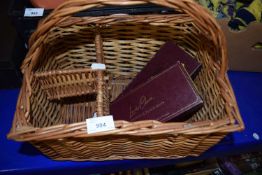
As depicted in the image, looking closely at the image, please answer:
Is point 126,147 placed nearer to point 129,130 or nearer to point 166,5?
point 129,130

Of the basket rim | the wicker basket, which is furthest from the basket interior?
the basket rim

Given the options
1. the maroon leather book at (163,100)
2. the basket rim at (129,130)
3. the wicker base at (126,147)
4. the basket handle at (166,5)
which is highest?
the basket handle at (166,5)

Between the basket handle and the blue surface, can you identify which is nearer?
the basket handle

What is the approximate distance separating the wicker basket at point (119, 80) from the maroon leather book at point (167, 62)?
0.10 ft

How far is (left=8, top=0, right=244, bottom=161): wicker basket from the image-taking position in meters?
0.48

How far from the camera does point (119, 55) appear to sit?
78 cm

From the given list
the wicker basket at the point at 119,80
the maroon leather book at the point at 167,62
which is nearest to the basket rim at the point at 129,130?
the wicker basket at the point at 119,80

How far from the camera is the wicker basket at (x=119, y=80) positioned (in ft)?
1.58

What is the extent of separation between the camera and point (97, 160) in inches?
25.1

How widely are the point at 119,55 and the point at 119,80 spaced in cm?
9

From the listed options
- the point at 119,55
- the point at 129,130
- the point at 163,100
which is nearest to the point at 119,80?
the point at 119,55

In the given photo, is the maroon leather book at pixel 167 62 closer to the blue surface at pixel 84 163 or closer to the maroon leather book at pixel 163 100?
the maroon leather book at pixel 163 100

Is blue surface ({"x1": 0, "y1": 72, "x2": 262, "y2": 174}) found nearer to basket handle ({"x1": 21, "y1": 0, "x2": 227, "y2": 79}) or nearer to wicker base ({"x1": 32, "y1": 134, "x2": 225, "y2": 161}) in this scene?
wicker base ({"x1": 32, "y1": 134, "x2": 225, "y2": 161})

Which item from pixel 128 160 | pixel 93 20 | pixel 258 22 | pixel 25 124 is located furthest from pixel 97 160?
pixel 258 22
